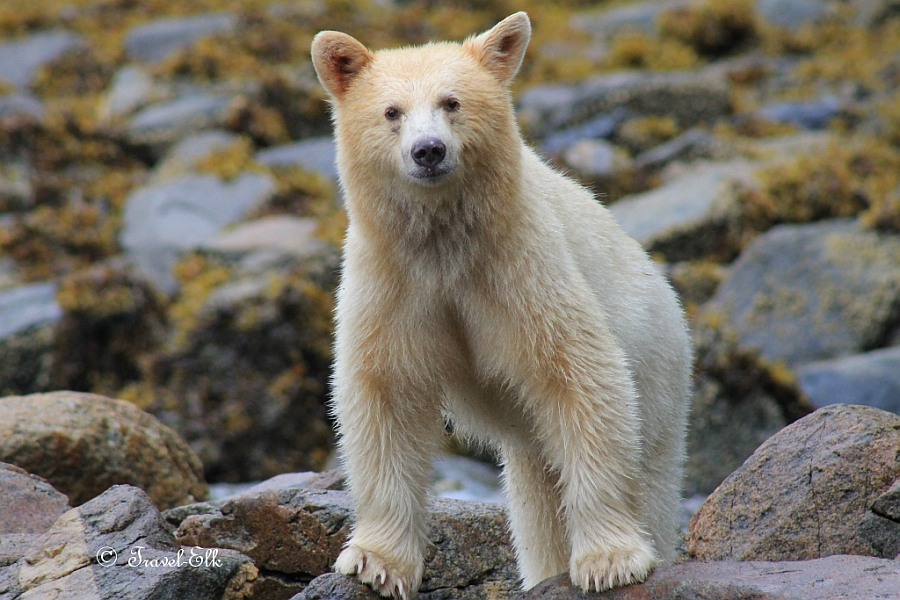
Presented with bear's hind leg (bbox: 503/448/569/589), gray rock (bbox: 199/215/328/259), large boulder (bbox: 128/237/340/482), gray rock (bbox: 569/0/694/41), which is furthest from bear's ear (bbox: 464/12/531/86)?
gray rock (bbox: 569/0/694/41)

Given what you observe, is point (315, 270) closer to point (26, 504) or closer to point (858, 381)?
point (858, 381)

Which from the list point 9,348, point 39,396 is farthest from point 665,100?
point 39,396

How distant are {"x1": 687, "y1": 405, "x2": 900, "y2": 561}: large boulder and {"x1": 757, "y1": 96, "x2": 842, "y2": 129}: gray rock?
13.6 meters

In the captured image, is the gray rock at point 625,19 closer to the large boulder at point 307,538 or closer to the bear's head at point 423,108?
the bear's head at point 423,108

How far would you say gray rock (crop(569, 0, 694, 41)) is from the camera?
22.5 m

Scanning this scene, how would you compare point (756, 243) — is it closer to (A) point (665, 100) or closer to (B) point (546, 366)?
(A) point (665, 100)

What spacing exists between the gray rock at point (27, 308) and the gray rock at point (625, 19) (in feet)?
46.5

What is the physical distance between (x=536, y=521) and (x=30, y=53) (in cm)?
1923

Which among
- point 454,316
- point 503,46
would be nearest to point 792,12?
point 503,46

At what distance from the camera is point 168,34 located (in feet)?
67.8

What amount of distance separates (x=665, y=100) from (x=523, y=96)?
109 inches

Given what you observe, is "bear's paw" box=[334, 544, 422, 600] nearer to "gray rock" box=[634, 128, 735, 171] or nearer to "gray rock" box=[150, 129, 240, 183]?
"gray rock" box=[634, 128, 735, 171]

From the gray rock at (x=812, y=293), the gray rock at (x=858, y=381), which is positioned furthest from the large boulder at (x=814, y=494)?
the gray rock at (x=812, y=293)

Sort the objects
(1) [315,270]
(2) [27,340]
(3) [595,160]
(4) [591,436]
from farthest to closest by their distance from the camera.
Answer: (3) [595,160]
(1) [315,270]
(2) [27,340]
(4) [591,436]
